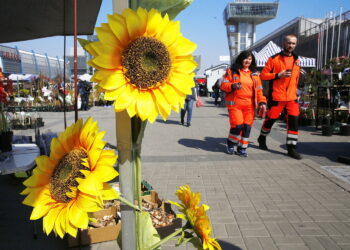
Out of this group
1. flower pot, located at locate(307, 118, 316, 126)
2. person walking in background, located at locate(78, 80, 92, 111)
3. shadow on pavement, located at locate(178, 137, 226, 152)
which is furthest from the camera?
person walking in background, located at locate(78, 80, 92, 111)

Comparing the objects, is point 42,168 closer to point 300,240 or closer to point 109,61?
point 109,61

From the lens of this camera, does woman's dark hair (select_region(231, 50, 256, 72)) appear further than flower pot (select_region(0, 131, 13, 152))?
Yes

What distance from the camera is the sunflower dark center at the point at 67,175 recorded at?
2.97ft

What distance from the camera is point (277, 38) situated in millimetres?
44156

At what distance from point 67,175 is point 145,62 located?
1.40 feet

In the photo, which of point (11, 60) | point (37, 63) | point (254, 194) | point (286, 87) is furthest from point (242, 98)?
point (37, 63)

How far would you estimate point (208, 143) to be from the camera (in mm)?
7633

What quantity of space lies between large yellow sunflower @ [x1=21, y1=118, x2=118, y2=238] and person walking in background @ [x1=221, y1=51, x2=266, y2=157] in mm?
4854

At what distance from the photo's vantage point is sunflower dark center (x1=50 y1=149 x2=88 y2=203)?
0.91 metres

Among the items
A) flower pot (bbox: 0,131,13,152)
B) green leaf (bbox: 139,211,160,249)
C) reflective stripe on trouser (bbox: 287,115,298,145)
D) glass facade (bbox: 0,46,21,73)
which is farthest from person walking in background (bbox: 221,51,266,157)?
glass facade (bbox: 0,46,21,73)

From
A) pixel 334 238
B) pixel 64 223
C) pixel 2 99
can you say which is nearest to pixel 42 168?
pixel 64 223

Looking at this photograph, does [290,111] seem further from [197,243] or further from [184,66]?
[184,66]

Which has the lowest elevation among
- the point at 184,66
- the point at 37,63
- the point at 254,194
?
the point at 254,194

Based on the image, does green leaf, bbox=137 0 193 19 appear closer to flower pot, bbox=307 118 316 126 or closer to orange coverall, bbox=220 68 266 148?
orange coverall, bbox=220 68 266 148
